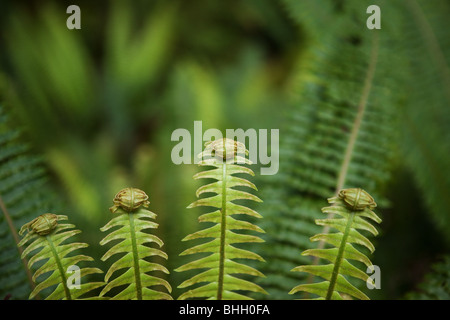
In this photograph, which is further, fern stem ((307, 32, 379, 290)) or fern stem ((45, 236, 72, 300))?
fern stem ((307, 32, 379, 290))

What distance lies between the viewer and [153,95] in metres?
1.81

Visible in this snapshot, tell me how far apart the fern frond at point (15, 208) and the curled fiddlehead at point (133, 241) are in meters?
0.24

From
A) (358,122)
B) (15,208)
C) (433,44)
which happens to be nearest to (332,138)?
(358,122)

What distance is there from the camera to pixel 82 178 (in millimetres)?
1299

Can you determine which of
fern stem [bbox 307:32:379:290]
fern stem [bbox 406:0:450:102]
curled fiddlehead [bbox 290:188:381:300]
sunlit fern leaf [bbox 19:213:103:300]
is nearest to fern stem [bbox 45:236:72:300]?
sunlit fern leaf [bbox 19:213:103:300]

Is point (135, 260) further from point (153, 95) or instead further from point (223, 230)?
point (153, 95)

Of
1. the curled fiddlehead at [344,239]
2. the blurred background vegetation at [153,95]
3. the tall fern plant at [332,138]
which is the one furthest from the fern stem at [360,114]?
the curled fiddlehead at [344,239]

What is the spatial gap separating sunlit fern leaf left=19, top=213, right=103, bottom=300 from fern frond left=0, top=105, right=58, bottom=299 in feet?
0.49

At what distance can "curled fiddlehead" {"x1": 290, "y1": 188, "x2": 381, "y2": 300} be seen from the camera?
0.43 m

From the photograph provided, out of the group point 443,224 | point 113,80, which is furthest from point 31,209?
point 113,80

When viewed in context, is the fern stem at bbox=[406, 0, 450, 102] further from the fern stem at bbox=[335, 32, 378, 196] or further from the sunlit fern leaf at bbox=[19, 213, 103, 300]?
the sunlit fern leaf at bbox=[19, 213, 103, 300]

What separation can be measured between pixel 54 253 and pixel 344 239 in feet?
1.26

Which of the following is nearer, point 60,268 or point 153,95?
point 60,268
